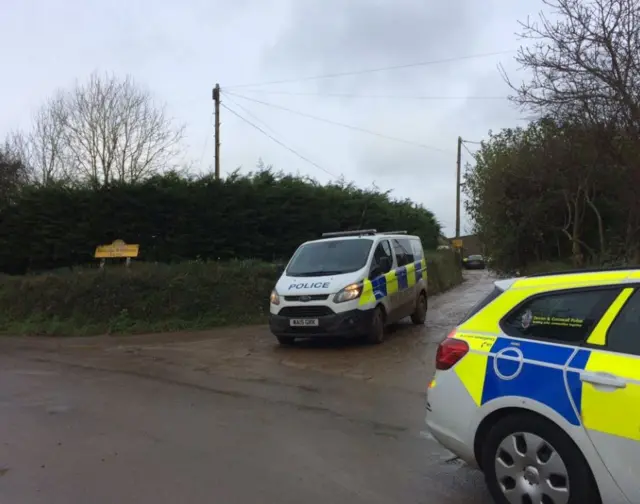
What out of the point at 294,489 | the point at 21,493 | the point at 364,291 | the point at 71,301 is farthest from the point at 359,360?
the point at 71,301

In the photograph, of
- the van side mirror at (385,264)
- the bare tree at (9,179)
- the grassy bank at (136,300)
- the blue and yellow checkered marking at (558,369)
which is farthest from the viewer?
the bare tree at (9,179)

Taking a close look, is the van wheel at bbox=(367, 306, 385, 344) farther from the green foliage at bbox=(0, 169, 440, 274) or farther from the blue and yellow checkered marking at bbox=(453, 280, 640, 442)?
the green foliage at bbox=(0, 169, 440, 274)

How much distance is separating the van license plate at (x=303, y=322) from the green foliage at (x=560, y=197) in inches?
291

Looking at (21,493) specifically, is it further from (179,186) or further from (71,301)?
(179,186)

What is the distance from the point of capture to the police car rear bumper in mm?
9430

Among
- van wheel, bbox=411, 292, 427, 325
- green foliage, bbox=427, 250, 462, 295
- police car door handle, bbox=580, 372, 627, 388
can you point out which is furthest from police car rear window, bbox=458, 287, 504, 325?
green foliage, bbox=427, 250, 462, 295

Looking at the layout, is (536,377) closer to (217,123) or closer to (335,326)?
(335,326)

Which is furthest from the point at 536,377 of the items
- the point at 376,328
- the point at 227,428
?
the point at 376,328

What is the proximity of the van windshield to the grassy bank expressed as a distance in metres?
3.18

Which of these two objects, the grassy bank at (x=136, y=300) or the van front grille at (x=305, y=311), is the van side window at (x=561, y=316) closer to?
the van front grille at (x=305, y=311)

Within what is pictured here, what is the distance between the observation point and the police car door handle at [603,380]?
3.17m

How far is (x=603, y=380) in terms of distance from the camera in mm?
3225

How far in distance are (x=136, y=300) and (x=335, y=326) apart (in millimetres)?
5930

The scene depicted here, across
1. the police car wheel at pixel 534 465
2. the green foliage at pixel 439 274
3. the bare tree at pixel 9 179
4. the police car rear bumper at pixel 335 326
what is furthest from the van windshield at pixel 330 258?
the bare tree at pixel 9 179
